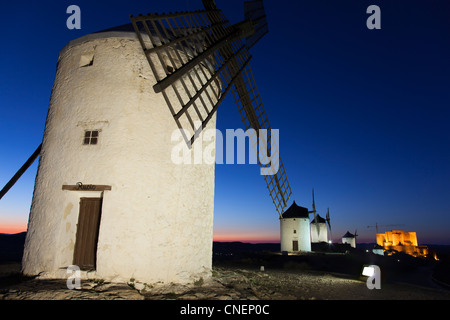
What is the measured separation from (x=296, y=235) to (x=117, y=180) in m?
27.3

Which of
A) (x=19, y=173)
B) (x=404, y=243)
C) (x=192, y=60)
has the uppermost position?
(x=192, y=60)

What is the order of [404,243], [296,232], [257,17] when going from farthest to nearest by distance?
[404,243] → [296,232] → [257,17]

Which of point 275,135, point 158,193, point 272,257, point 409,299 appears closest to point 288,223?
point 272,257

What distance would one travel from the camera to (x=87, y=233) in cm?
595

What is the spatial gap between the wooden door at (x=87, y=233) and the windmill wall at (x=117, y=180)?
0.32 feet

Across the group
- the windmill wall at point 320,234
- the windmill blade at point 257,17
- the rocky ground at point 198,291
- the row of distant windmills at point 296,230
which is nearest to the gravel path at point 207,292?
the rocky ground at point 198,291

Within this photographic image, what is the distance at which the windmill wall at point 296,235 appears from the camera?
2909cm

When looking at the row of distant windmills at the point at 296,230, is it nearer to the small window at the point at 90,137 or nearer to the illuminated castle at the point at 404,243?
the small window at the point at 90,137

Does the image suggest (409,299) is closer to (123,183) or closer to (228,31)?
(123,183)

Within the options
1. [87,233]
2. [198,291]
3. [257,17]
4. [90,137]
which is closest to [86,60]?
[90,137]

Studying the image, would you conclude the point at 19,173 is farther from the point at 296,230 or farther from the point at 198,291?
the point at 296,230

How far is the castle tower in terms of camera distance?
95.7 ft

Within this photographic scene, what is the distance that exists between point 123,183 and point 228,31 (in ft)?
22.4

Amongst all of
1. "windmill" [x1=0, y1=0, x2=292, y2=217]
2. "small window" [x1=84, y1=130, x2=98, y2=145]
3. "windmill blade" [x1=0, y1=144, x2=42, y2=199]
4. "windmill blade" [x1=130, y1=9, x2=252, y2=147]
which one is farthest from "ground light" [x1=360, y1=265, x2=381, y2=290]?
"windmill blade" [x1=0, y1=144, x2=42, y2=199]
